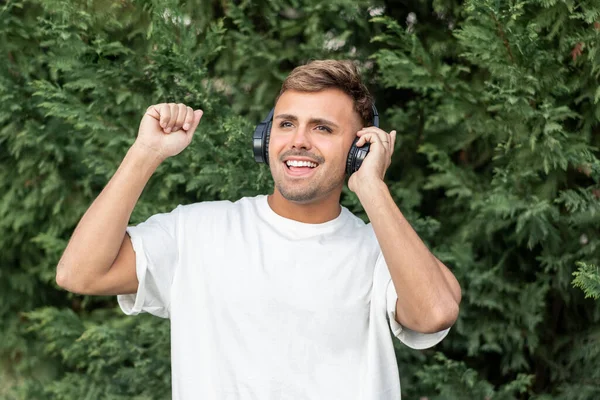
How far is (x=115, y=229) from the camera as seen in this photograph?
8.60 feet

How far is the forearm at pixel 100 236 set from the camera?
103 inches

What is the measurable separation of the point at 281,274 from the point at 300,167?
1.33 ft

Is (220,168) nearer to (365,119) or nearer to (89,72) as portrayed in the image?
(89,72)

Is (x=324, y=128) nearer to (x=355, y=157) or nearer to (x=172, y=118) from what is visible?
(x=355, y=157)

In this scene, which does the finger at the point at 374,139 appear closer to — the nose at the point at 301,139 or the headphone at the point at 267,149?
the headphone at the point at 267,149

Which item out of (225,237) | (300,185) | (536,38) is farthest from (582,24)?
(225,237)

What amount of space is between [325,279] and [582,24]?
6.74ft

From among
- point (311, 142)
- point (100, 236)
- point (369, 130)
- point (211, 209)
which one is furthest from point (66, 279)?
point (369, 130)

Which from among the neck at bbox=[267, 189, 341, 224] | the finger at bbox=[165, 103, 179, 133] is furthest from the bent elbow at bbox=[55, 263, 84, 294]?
the neck at bbox=[267, 189, 341, 224]

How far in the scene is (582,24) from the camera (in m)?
3.88

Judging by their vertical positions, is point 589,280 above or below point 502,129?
below

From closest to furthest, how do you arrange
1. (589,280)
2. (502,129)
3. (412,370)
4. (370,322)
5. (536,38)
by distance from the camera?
1. (370,322)
2. (589,280)
3. (536,38)
4. (502,129)
5. (412,370)

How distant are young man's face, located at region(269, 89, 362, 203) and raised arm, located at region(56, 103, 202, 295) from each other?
403 millimetres

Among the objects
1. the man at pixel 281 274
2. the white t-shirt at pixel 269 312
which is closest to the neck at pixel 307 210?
the man at pixel 281 274
